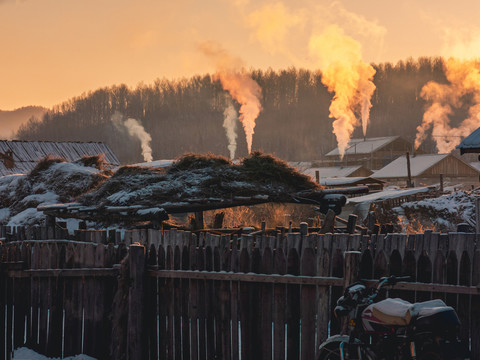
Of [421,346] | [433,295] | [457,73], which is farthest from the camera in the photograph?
[457,73]

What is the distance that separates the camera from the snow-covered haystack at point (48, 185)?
26406 millimetres

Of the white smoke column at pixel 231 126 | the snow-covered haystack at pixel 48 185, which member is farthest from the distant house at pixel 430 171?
the white smoke column at pixel 231 126

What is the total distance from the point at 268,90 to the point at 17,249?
14858cm

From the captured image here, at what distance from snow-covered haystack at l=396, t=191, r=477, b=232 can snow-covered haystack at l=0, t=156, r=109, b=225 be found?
15.7m

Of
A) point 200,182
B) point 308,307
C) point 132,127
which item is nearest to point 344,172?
point 200,182

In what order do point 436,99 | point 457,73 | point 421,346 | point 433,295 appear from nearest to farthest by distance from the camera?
point 421,346 < point 433,295 < point 457,73 < point 436,99

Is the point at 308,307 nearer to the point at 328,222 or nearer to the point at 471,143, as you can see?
the point at 328,222

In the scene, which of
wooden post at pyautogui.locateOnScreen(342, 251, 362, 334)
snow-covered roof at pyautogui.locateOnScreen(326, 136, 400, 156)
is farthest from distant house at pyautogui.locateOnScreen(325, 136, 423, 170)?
wooden post at pyautogui.locateOnScreen(342, 251, 362, 334)

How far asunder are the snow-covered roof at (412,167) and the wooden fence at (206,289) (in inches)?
2569

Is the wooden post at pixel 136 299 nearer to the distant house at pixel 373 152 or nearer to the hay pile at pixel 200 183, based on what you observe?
the hay pile at pixel 200 183

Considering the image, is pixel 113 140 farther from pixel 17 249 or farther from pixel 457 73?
pixel 17 249

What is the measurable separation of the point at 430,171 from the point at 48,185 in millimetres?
53561

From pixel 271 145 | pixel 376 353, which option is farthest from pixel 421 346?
pixel 271 145

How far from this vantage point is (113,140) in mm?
156000
